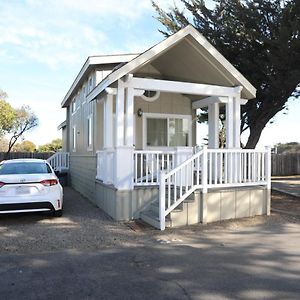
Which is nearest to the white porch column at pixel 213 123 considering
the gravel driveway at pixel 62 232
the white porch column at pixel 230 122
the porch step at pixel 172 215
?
the white porch column at pixel 230 122

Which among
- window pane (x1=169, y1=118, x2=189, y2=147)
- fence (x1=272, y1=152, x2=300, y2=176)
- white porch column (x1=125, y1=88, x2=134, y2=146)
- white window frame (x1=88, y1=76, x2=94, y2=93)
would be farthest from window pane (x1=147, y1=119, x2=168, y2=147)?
fence (x1=272, y1=152, x2=300, y2=176)

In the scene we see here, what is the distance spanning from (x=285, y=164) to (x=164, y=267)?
26.2 metres

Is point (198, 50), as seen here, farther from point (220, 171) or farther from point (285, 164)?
point (285, 164)

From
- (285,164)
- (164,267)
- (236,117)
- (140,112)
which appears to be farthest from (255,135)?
(285,164)

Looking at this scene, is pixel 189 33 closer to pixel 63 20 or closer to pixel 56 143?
pixel 63 20

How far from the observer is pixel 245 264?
18.6 feet

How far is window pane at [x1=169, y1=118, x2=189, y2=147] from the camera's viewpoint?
13.5m

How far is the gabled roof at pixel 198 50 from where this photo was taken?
9.08 m

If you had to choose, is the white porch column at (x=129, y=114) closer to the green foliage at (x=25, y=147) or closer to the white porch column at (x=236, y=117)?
the white porch column at (x=236, y=117)

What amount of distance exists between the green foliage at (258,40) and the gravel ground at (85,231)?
5164mm

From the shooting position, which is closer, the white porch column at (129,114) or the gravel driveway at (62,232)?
the gravel driveway at (62,232)

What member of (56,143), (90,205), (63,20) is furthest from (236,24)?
(56,143)

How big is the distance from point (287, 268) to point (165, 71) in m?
8.36

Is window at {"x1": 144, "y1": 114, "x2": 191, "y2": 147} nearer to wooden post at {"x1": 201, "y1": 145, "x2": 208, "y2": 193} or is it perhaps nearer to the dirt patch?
the dirt patch
